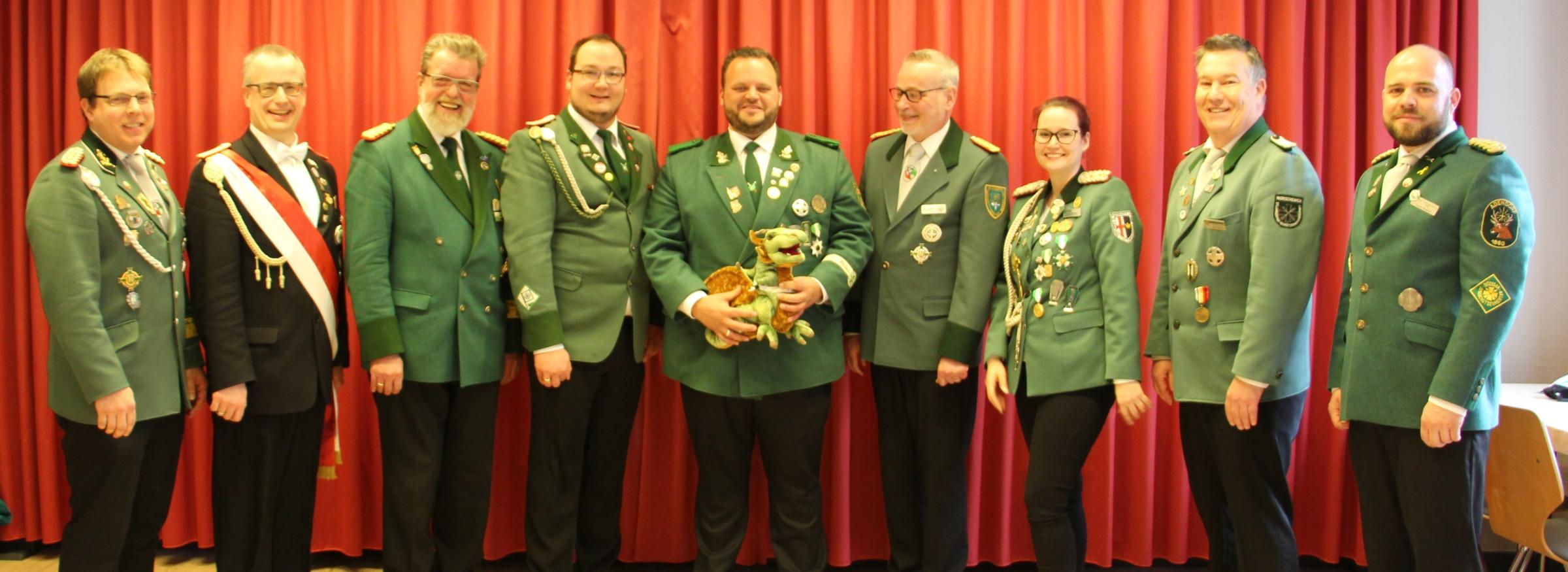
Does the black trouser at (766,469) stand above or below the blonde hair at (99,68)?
below

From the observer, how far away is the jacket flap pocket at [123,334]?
2.43 metres

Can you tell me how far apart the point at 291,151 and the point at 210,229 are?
0.31m

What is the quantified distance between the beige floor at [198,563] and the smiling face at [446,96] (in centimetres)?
167

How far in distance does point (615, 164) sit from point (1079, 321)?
4.70 feet

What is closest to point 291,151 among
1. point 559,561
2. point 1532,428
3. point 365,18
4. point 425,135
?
point 425,135

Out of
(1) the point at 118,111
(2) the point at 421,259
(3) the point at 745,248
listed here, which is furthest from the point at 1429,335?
(1) the point at 118,111

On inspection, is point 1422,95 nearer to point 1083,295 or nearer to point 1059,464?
point 1083,295

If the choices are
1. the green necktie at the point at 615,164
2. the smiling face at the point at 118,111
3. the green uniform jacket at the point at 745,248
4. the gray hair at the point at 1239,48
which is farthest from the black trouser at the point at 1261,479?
the smiling face at the point at 118,111

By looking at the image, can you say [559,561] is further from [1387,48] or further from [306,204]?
[1387,48]

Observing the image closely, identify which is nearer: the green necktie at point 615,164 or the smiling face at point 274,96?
the smiling face at point 274,96

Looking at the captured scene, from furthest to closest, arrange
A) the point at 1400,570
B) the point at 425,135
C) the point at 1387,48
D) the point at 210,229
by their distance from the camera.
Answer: the point at 1387,48 < the point at 425,135 < the point at 210,229 < the point at 1400,570

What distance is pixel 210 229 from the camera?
260 centimetres

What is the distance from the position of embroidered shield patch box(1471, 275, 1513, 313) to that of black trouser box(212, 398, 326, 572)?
2.95 metres

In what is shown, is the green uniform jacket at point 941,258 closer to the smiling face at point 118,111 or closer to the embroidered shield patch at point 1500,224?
the embroidered shield patch at point 1500,224
